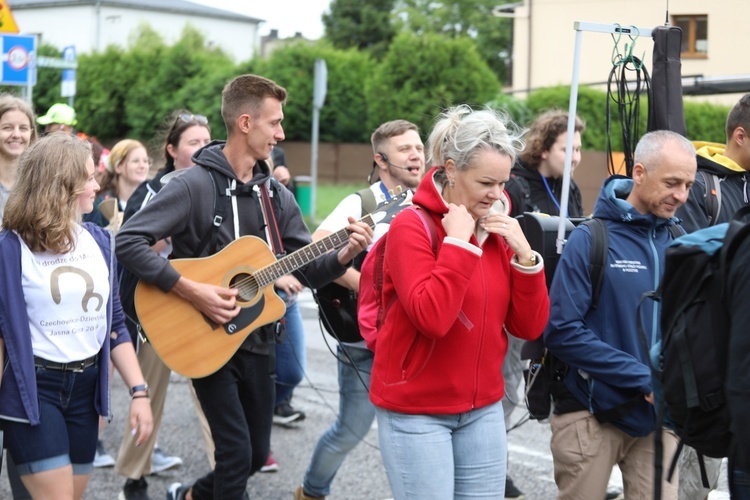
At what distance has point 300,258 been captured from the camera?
16.0 ft

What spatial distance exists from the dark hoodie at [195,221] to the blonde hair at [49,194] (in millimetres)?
596

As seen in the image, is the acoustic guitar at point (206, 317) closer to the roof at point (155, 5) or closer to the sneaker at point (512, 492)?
the sneaker at point (512, 492)

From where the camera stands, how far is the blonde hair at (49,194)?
3883mm

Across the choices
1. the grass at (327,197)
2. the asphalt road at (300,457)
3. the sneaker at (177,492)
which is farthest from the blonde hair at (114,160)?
the grass at (327,197)

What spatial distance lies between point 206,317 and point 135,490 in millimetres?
1688

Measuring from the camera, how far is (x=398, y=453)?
360 cm

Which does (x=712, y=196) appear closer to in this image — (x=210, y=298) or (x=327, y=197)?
(x=210, y=298)

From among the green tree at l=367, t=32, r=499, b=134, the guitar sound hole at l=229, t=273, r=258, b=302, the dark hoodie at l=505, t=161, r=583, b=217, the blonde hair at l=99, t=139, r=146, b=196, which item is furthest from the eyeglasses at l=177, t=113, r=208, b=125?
the green tree at l=367, t=32, r=499, b=134

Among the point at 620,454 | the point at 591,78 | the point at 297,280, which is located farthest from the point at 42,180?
the point at 591,78

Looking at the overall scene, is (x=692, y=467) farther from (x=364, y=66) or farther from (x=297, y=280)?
(x=364, y=66)

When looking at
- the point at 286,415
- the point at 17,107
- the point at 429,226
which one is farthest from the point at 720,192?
the point at 286,415

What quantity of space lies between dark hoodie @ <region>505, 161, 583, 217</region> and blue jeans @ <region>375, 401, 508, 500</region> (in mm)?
2816

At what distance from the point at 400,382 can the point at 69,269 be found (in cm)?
136

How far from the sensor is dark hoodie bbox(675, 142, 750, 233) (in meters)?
4.82
